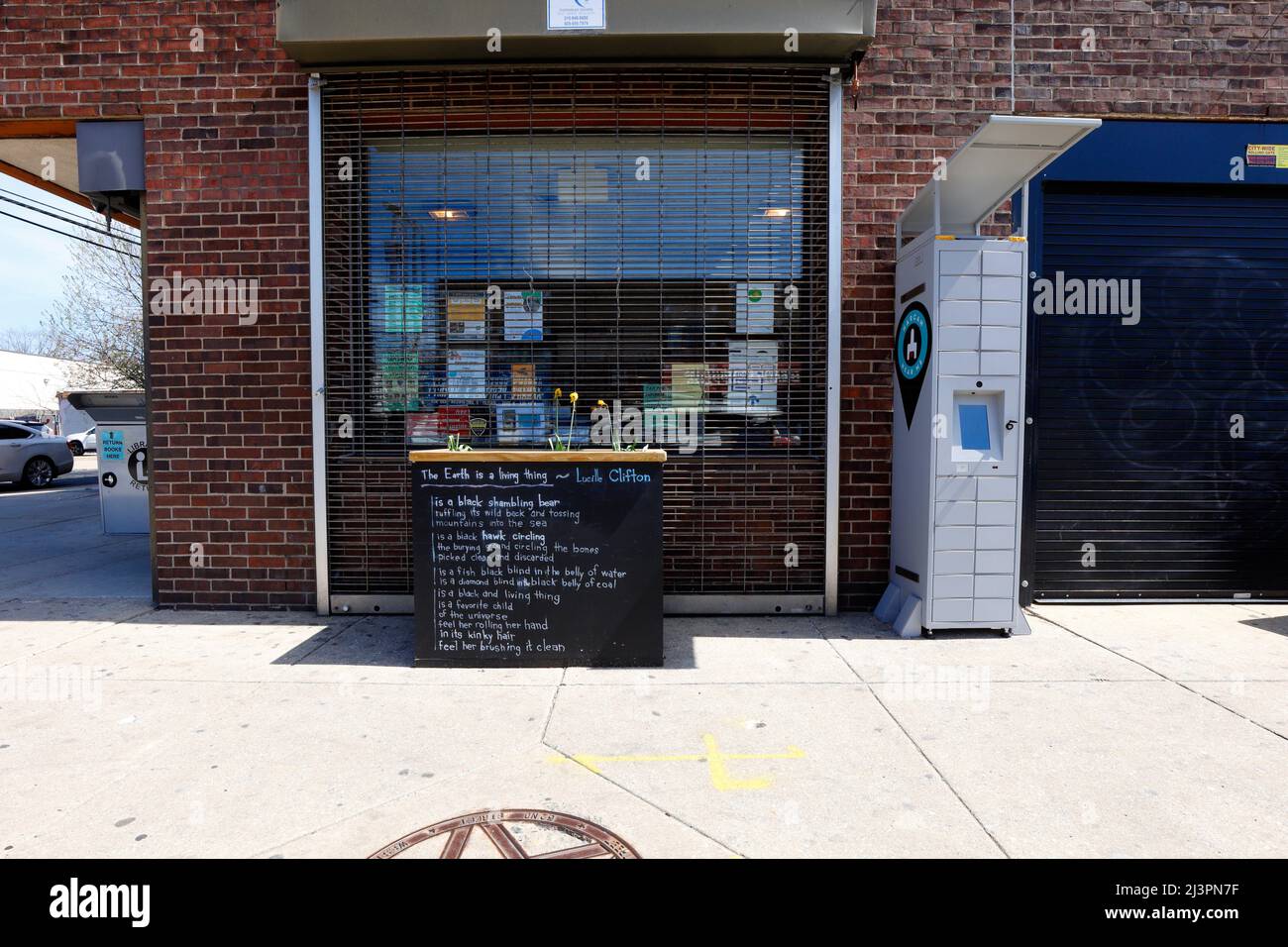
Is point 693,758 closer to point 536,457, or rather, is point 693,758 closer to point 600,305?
point 536,457

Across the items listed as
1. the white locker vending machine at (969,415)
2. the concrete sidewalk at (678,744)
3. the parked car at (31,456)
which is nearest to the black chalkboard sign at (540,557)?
the concrete sidewalk at (678,744)

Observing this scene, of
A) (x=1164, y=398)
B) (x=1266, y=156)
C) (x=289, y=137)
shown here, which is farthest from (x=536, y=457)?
(x=1266, y=156)

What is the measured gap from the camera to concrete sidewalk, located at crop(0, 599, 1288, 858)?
2689 millimetres

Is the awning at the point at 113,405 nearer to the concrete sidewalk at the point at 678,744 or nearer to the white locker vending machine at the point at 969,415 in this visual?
the concrete sidewalk at the point at 678,744

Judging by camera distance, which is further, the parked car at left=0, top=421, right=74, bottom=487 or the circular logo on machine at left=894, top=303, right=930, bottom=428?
the parked car at left=0, top=421, right=74, bottom=487

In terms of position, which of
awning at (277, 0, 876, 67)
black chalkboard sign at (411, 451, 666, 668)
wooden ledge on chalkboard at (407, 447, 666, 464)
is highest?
awning at (277, 0, 876, 67)

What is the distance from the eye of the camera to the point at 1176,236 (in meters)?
5.85

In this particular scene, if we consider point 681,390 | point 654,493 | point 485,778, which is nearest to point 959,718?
point 654,493

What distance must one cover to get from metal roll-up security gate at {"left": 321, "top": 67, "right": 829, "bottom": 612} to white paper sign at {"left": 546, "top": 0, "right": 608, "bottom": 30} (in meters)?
0.55

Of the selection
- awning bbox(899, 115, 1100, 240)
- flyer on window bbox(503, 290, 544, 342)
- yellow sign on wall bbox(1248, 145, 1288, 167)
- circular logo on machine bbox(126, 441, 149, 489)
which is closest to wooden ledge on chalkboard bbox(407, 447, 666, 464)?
flyer on window bbox(503, 290, 544, 342)

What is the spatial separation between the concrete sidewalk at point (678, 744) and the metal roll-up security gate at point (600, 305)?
950 mm

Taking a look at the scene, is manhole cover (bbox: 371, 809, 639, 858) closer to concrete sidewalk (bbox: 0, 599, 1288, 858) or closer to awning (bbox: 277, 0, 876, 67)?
concrete sidewalk (bbox: 0, 599, 1288, 858)

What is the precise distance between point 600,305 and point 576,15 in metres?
2.04

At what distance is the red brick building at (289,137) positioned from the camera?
18.2 feet
